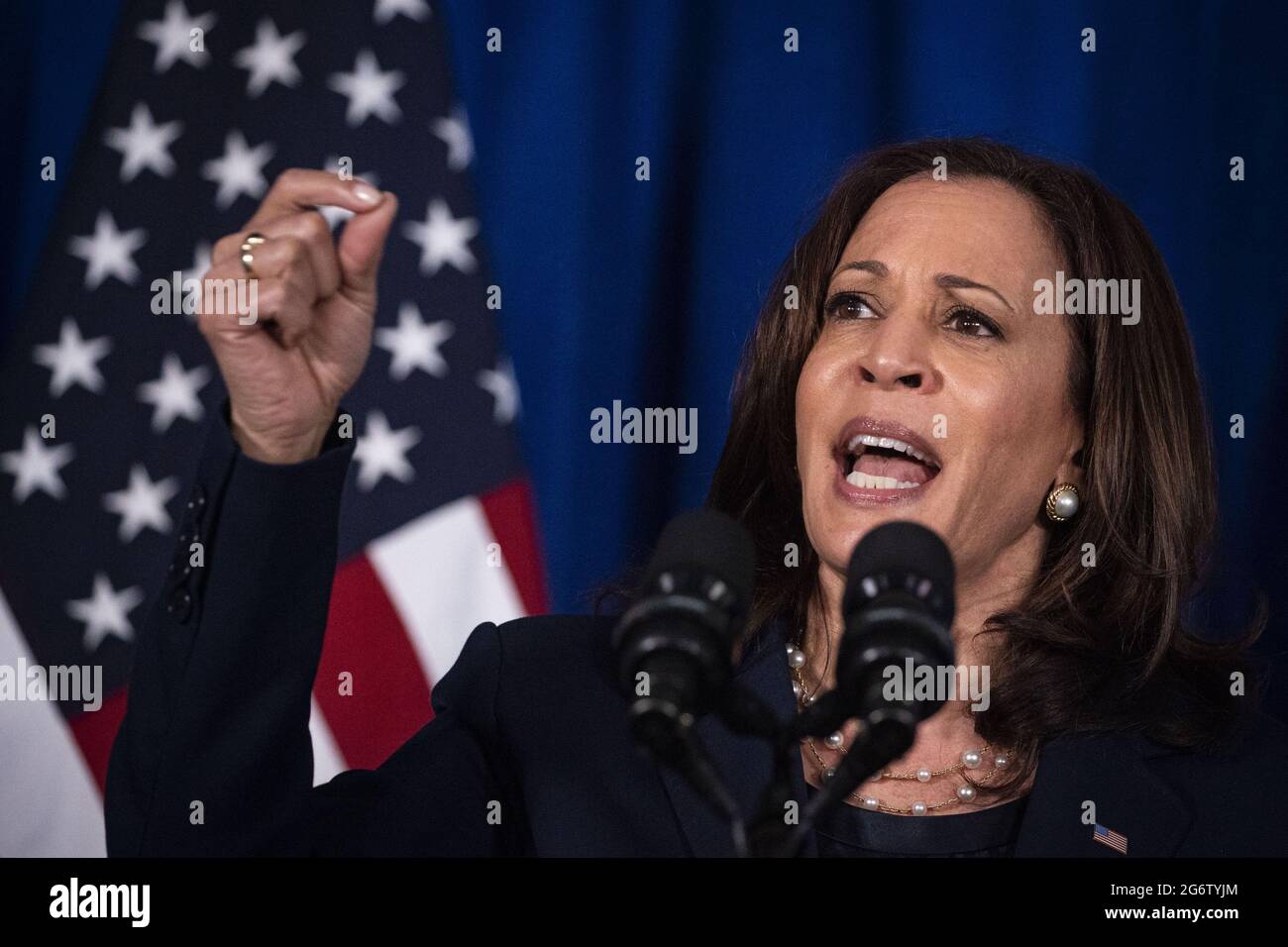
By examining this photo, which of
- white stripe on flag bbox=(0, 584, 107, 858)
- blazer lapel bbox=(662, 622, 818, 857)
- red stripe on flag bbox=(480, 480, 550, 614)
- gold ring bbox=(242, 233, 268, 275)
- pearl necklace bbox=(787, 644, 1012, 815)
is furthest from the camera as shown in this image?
red stripe on flag bbox=(480, 480, 550, 614)

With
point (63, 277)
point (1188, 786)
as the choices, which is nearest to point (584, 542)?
point (63, 277)

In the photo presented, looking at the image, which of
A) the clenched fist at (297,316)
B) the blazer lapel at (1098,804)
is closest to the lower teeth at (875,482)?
the blazer lapel at (1098,804)

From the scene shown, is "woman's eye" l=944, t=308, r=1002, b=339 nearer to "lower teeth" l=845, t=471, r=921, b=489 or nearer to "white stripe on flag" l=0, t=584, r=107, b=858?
"lower teeth" l=845, t=471, r=921, b=489

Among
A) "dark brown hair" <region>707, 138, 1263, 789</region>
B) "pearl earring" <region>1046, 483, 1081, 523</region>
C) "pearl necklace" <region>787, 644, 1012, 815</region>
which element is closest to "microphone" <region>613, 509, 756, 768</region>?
"pearl necklace" <region>787, 644, 1012, 815</region>

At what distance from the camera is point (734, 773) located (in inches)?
53.7

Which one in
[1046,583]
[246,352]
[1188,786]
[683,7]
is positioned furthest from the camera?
[683,7]

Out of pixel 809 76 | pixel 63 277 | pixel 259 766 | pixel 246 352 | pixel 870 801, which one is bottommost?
pixel 870 801

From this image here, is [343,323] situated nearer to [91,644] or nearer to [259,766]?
[259,766]

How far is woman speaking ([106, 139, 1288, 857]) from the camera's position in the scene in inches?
43.4

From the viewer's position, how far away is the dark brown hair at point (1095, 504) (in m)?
1.50

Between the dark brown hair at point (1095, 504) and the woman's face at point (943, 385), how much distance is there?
1.8 inches

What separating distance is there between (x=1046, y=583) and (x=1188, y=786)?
0.95 ft

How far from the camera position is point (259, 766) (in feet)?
3.75

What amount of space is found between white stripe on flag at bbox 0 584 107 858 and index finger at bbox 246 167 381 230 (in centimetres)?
119
